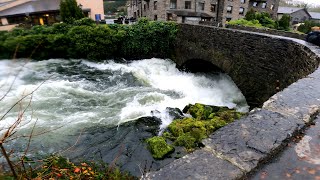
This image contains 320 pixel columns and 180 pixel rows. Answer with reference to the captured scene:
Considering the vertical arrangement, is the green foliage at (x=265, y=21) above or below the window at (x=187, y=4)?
below

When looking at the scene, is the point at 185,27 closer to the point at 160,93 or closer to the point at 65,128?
the point at 160,93

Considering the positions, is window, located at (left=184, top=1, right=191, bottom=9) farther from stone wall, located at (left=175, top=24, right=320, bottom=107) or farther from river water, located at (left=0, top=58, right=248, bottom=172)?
stone wall, located at (left=175, top=24, right=320, bottom=107)

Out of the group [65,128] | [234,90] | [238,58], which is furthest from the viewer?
[234,90]

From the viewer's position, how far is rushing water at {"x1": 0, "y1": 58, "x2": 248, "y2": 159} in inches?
383

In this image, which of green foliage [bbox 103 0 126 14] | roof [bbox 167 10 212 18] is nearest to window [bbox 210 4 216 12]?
roof [bbox 167 10 212 18]

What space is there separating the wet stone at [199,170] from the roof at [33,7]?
30.3 m

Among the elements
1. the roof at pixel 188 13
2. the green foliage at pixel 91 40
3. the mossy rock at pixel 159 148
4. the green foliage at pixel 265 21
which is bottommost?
the mossy rock at pixel 159 148

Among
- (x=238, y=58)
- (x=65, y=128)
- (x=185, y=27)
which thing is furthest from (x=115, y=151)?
(x=185, y=27)

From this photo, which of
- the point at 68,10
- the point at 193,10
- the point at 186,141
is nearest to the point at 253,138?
the point at 186,141

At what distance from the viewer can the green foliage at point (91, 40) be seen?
18.3m

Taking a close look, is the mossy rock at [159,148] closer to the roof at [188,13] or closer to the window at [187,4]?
the roof at [188,13]

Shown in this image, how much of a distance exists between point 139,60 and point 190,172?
1814 cm

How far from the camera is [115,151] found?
805cm

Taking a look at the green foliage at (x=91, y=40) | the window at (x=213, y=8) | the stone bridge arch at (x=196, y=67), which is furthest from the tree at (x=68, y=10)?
the window at (x=213, y=8)
